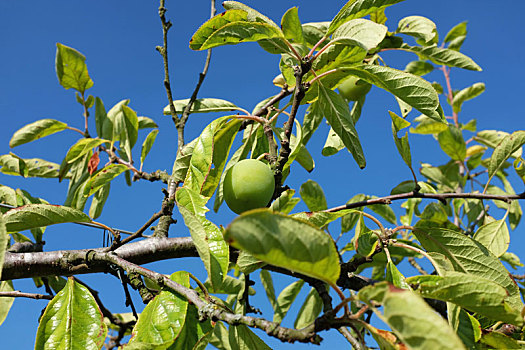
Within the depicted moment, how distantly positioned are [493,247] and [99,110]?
216 centimetres

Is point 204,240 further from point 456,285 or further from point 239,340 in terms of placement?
point 456,285

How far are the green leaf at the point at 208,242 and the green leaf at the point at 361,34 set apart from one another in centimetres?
59

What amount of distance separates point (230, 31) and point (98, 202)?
55.7 inches

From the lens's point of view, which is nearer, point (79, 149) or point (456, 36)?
point (79, 149)

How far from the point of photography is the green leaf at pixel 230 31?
44.4 inches

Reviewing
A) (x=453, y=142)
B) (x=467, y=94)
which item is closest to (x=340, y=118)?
(x=453, y=142)

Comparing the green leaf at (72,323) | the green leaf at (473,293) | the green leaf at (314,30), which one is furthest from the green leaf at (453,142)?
the green leaf at (72,323)

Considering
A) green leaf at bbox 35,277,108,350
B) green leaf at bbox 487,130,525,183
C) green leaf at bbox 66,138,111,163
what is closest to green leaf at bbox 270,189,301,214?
green leaf at bbox 35,277,108,350

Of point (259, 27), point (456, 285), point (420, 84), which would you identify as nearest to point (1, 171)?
point (259, 27)

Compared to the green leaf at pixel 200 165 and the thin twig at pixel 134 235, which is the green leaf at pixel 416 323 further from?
the thin twig at pixel 134 235

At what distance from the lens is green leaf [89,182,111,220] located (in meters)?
2.17

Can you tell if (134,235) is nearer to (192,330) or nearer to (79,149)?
(192,330)

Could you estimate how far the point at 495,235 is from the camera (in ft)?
5.91

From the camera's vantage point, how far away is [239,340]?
3.46ft
